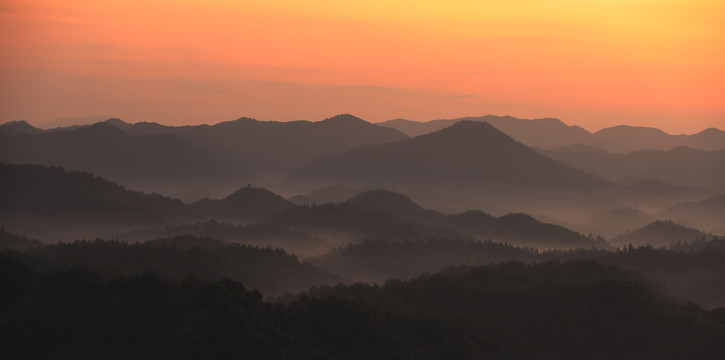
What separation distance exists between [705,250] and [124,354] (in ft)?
463

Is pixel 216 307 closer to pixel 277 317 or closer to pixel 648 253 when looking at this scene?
pixel 277 317

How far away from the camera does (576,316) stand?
297 feet

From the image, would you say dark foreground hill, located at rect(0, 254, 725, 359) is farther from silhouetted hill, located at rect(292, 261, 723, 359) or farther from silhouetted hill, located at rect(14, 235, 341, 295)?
silhouetted hill, located at rect(14, 235, 341, 295)

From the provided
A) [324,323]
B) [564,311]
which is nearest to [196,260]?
[564,311]

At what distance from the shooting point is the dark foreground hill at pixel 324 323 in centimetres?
6169

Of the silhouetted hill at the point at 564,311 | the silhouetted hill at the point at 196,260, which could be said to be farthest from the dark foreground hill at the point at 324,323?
the silhouetted hill at the point at 196,260

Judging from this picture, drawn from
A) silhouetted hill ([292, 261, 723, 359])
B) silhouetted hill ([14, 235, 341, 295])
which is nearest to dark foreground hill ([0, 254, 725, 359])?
silhouetted hill ([292, 261, 723, 359])

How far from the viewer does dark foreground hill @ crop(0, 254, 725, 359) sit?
61688 millimetres

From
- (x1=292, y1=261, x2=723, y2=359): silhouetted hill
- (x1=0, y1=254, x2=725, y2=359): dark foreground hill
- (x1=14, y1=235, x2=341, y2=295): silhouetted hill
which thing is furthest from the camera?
(x1=14, y1=235, x2=341, y2=295): silhouetted hill

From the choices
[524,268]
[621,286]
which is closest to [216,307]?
[621,286]

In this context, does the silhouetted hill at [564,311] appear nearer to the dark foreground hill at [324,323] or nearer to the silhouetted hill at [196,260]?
the dark foreground hill at [324,323]

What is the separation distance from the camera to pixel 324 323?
7056 centimetres

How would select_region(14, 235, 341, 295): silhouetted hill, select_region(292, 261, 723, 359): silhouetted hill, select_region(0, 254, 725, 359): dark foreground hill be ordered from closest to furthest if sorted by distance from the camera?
select_region(0, 254, 725, 359): dark foreground hill → select_region(292, 261, 723, 359): silhouetted hill → select_region(14, 235, 341, 295): silhouetted hill

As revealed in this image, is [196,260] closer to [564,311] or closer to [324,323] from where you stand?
[564,311]
